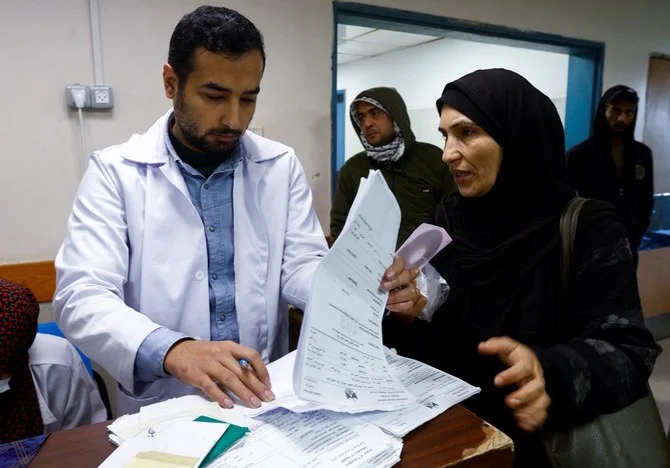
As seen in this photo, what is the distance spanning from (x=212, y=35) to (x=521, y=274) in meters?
0.90

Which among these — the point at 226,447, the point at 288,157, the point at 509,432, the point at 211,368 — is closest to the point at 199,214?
the point at 288,157

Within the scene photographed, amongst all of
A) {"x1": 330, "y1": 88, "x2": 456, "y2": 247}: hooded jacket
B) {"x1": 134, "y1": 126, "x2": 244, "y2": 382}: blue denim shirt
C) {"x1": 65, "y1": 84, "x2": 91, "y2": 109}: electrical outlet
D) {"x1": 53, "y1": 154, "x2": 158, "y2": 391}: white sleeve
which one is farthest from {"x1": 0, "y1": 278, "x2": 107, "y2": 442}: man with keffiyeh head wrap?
{"x1": 330, "y1": 88, "x2": 456, "y2": 247}: hooded jacket

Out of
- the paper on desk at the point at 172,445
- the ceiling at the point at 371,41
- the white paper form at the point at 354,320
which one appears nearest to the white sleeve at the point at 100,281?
the paper on desk at the point at 172,445

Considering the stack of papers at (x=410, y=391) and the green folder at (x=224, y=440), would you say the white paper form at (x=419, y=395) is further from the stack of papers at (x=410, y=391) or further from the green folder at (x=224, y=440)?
the green folder at (x=224, y=440)

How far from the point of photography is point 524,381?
2.79 feet

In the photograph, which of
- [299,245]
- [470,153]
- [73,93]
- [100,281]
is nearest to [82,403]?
[100,281]

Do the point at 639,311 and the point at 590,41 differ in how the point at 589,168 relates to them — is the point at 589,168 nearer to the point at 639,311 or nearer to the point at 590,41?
the point at 590,41

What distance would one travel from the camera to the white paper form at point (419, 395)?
73cm

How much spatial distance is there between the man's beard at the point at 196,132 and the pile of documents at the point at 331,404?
509 mm

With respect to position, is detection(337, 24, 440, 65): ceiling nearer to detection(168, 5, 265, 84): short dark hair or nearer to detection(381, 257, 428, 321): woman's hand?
detection(168, 5, 265, 84): short dark hair

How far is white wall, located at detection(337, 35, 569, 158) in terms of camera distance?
4.90 metres

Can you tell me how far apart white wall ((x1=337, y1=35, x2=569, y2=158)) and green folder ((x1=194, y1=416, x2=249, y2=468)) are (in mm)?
4716

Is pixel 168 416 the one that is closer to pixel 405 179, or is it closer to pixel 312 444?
pixel 312 444

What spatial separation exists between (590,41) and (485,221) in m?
3.18
